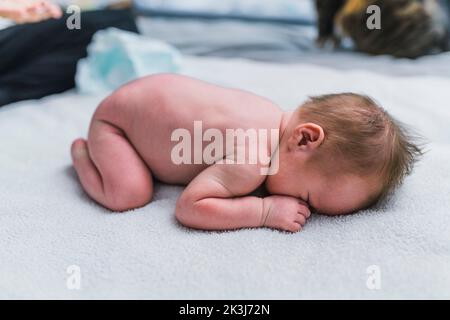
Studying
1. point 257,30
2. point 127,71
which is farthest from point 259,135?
point 257,30

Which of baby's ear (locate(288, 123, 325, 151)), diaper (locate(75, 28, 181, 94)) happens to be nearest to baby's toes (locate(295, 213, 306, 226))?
baby's ear (locate(288, 123, 325, 151))

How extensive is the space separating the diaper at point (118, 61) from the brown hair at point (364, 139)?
2.59ft

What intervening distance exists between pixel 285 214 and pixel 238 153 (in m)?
0.13

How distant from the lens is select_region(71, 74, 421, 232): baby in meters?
0.86

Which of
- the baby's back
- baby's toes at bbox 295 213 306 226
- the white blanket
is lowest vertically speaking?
the white blanket

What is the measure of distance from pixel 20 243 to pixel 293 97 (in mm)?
852

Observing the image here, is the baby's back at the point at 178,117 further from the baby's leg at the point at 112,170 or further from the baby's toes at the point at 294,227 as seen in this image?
the baby's toes at the point at 294,227

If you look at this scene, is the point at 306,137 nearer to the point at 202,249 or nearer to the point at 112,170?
the point at 202,249

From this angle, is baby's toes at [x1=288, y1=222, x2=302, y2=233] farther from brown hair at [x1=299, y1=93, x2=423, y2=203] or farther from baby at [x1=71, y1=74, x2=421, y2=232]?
brown hair at [x1=299, y1=93, x2=423, y2=203]

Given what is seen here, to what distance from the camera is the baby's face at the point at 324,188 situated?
85 cm

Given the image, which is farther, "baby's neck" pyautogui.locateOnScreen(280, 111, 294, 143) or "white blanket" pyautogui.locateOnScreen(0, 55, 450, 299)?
"baby's neck" pyautogui.locateOnScreen(280, 111, 294, 143)

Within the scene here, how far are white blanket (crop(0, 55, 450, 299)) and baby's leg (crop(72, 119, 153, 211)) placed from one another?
0.09 feet
